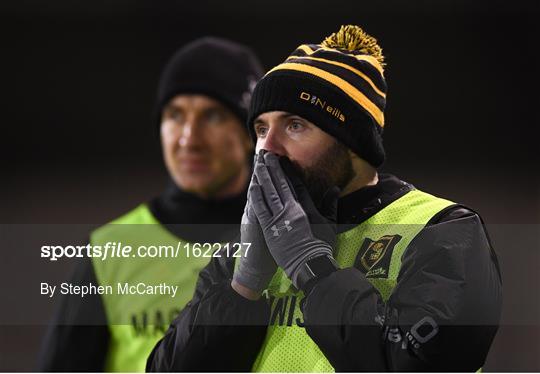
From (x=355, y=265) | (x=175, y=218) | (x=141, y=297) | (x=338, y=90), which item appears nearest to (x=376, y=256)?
(x=355, y=265)

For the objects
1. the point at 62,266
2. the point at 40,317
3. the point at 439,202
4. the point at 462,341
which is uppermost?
the point at 439,202

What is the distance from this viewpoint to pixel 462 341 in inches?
48.4

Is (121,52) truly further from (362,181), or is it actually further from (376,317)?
(376,317)

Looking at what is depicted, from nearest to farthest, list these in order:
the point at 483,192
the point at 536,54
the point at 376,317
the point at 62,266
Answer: the point at 376,317 < the point at 62,266 < the point at 536,54 < the point at 483,192

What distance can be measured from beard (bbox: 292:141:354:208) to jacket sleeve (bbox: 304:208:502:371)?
0.15 m

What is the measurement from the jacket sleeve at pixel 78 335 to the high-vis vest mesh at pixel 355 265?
830mm

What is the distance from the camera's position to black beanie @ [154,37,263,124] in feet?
7.41

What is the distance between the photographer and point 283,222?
1291 mm

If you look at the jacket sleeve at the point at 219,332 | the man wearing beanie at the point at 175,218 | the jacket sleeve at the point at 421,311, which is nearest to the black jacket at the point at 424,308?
the jacket sleeve at the point at 421,311

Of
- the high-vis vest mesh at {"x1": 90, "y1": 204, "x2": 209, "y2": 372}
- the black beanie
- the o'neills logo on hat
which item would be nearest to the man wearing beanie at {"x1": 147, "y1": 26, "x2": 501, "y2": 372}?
the o'neills logo on hat

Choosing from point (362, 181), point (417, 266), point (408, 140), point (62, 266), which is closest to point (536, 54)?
point (408, 140)

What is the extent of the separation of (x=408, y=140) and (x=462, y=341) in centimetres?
83

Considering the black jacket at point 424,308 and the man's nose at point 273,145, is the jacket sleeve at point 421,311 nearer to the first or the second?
the black jacket at point 424,308

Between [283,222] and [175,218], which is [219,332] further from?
[175,218]
